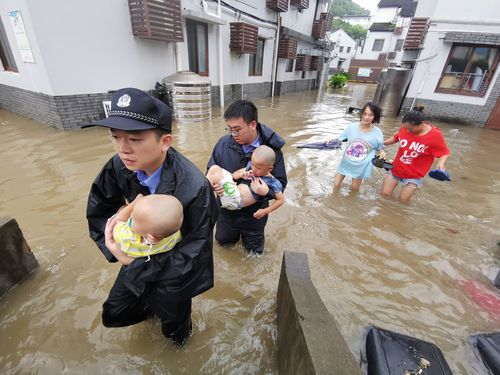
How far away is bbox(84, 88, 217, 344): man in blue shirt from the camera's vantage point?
135 centimetres

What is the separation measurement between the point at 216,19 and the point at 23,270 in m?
9.72

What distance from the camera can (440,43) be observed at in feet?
35.5

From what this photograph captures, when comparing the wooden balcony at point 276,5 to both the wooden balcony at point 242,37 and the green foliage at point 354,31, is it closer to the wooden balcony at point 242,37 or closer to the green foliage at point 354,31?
the wooden balcony at point 242,37

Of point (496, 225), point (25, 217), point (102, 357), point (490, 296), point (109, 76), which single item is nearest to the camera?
point (102, 357)

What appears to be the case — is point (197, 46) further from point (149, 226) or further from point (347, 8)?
point (347, 8)

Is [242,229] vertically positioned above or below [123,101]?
below

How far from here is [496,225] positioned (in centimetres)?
434

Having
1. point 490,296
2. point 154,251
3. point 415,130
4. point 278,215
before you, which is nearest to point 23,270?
point 154,251

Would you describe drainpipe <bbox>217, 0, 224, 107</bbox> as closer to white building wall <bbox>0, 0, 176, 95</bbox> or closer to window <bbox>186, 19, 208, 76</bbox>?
window <bbox>186, 19, 208, 76</bbox>

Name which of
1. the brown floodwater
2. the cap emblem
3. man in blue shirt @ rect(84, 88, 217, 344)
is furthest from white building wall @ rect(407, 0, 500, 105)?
the cap emblem

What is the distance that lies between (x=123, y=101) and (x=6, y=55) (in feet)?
34.5

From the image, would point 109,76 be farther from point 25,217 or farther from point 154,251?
point 154,251

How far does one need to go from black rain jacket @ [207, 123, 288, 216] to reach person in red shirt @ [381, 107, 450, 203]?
8.77ft

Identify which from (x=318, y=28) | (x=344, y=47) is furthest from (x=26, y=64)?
(x=344, y=47)
